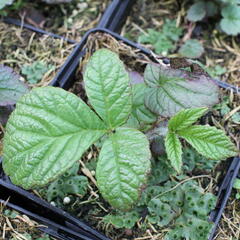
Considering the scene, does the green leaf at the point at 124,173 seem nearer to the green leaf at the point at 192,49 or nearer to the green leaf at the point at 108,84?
the green leaf at the point at 108,84

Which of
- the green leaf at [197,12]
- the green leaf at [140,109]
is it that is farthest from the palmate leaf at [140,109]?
the green leaf at [197,12]

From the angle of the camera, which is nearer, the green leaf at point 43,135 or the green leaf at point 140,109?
the green leaf at point 43,135

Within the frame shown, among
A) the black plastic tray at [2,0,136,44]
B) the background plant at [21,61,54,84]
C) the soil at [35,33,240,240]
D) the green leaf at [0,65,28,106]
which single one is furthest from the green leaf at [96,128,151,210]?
the black plastic tray at [2,0,136,44]

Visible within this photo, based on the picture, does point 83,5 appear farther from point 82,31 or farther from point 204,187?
point 204,187

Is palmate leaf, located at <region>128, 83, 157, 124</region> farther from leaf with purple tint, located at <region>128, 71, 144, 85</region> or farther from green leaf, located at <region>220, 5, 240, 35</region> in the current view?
green leaf, located at <region>220, 5, 240, 35</region>

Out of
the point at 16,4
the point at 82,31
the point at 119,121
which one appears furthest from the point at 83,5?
the point at 119,121
